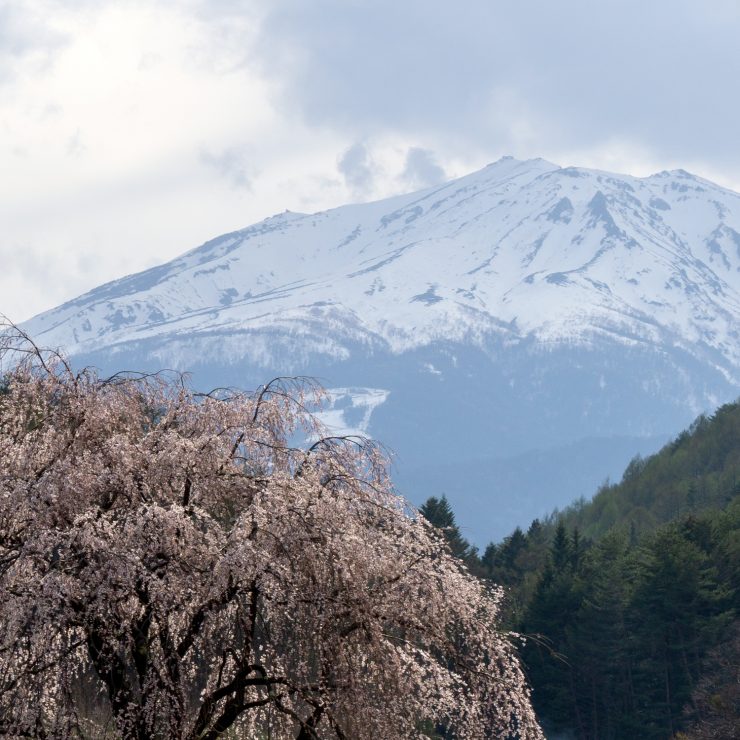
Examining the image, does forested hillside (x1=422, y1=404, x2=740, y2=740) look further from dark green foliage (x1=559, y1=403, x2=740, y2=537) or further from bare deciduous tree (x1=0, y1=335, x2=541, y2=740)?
dark green foliage (x1=559, y1=403, x2=740, y2=537)

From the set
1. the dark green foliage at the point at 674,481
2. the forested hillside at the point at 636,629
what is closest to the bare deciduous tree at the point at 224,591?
the forested hillside at the point at 636,629

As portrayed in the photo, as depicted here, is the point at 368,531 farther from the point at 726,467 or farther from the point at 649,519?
the point at 726,467

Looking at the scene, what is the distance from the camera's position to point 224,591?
11297 mm

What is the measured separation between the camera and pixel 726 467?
4946 inches

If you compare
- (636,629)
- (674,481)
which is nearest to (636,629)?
(636,629)

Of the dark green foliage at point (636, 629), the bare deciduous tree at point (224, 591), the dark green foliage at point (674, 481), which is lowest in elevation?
the bare deciduous tree at point (224, 591)

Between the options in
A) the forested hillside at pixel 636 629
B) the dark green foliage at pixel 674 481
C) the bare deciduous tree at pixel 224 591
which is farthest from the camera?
the dark green foliage at pixel 674 481

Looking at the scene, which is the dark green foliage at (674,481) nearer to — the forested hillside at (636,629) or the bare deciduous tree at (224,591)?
the forested hillside at (636,629)

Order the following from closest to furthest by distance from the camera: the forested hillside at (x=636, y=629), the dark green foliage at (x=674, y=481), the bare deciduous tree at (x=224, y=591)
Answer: the bare deciduous tree at (x=224, y=591) → the forested hillside at (x=636, y=629) → the dark green foliage at (x=674, y=481)

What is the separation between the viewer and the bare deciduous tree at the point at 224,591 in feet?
36.7

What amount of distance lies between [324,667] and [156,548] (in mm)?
1774

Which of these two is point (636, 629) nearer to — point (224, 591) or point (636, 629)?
point (636, 629)

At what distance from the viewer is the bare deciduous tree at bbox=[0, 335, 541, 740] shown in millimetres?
11180

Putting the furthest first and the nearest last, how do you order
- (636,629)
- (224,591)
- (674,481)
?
1. (674,481)
2. (636,629)
3. (224,591)
